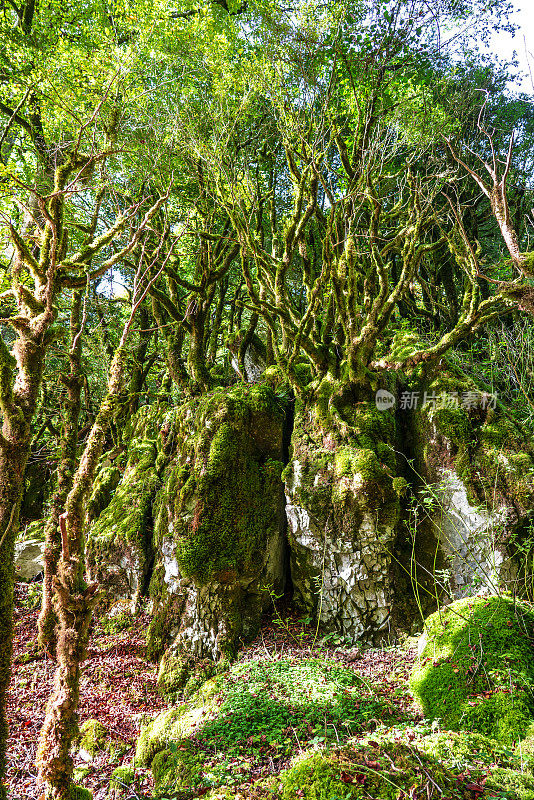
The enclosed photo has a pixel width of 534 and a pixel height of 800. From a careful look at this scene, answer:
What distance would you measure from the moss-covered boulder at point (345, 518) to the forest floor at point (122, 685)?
502 millimetres

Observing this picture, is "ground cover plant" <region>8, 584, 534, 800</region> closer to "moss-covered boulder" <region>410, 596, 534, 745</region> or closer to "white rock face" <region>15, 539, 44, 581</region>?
"moss-covered boulder" <region>410, 596, 534, 745</region>

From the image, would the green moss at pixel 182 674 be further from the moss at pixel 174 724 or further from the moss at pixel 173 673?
the moss at pixel 174 724

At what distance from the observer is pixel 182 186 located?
9992 millimetres

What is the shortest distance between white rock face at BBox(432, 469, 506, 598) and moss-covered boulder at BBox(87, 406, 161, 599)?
544 centimetres

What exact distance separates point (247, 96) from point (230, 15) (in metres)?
3.65

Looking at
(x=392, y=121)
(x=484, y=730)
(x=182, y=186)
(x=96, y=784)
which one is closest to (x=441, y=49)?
(x=392, y=121)

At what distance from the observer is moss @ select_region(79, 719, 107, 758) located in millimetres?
4609

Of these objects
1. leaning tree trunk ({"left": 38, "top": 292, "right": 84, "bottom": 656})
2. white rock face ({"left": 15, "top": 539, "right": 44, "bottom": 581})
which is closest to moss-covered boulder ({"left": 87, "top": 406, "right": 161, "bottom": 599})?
leaning tree trunk ({"left": 38, "top": 292, "right": 84, "bottom": 656})

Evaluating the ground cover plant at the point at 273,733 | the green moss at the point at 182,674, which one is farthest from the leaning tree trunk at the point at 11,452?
the green moss at the point at 182,674

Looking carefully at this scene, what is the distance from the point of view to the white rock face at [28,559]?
337 inches

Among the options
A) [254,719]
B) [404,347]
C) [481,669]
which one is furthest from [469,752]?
[404,347]

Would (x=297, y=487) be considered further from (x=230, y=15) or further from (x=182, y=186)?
(x=230, y=15)

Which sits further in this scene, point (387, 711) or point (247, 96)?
point (247, 96)

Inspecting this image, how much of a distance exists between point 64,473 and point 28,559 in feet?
8.78
